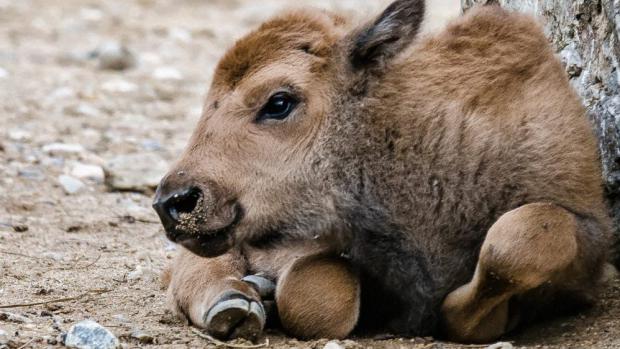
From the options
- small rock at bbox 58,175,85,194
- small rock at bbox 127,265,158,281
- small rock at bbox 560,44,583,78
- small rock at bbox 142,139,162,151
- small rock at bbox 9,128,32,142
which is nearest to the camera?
small rock at bbox 560,44,583,78

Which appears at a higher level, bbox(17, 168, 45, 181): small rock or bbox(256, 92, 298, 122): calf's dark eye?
bbox(256, 92, 298, 122): calf's dark eye

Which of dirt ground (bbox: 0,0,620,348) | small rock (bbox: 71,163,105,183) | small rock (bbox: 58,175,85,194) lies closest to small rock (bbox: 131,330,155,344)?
dirt ground (bbox: 0,0,620,348)

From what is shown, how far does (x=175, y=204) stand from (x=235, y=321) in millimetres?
661

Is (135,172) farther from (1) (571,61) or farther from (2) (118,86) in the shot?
(1) (571,61)

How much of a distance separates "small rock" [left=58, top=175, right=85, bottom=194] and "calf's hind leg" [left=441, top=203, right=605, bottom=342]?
446cm

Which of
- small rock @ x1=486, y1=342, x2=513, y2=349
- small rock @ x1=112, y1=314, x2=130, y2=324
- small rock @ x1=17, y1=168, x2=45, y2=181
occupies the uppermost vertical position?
small rock @ x1=486, y1=342, x2=513, y2=349

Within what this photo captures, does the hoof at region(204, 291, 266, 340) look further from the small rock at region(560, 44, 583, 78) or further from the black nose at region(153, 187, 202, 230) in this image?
the small rock at region(560, 44, 583, 78)

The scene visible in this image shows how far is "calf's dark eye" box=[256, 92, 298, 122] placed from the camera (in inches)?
245

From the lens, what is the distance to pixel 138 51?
16.3 metres

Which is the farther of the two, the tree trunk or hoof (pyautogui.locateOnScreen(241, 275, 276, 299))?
the tree trunk

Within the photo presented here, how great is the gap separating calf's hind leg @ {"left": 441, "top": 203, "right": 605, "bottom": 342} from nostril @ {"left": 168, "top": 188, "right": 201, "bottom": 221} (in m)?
1.38

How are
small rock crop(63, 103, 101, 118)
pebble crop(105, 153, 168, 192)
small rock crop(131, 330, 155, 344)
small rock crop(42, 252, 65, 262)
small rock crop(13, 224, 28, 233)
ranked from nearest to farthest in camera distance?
small rock crop(131, 330, 155, 344) → small rock crop(42, 252, 65, 262) → small rock crop(13, 224, 28, 233) → pebble crop(105, 153, 168, 192) → small rock crop(63, 103, 101, 118)

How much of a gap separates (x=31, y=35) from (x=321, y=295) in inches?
483

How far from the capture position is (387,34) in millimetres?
6359
